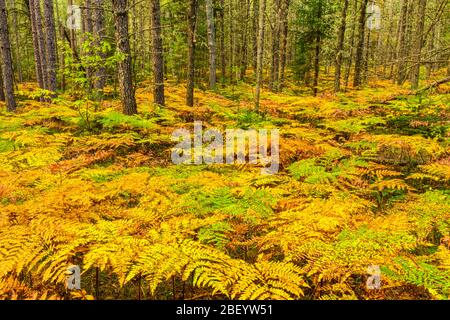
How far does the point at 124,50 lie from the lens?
8.14m

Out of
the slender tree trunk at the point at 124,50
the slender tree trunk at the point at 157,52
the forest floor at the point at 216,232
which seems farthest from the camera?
the slender tree trunk at the point at 157,52

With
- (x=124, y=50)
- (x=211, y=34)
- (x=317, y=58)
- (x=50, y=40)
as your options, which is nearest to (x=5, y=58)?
(x=50, y=40)

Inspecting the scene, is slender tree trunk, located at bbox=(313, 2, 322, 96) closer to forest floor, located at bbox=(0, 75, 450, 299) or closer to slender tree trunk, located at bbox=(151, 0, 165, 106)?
slender tree trunk, located at bbox=(151, 0, 165, 106)

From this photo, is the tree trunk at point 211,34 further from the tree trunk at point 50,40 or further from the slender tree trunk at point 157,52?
the tree trunk at point 50,40

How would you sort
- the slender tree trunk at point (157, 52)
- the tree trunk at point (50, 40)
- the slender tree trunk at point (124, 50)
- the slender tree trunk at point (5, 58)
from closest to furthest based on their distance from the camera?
the slender tree trunk at point (124, 50)
the slender tree trunk at point (157, 52)
the slender tree trunk at point (5, 58)
the tree trunk at point (50, 40)

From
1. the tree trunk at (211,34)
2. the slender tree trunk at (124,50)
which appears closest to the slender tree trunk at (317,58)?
the tree trunk at (211,34)

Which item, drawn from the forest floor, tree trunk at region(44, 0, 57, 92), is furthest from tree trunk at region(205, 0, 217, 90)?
the forest floor

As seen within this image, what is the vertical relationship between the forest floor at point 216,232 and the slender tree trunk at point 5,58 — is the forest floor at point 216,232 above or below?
below

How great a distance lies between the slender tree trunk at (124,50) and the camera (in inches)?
310

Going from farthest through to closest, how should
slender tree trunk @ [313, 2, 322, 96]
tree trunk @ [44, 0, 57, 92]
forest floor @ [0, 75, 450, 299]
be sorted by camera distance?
slender tree trunk @ [313, 2, 322, 96], tree trunk @ [44, 0, 57, 92], forest floor @ [0, 75, 450, 299]

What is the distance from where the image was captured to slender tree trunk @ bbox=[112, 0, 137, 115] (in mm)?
7885

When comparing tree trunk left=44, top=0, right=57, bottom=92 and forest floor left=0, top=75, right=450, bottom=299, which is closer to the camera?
forest floor left=0, top=75, right=450, bottom=299

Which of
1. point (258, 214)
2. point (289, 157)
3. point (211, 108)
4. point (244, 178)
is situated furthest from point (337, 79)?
point (258, 214)
